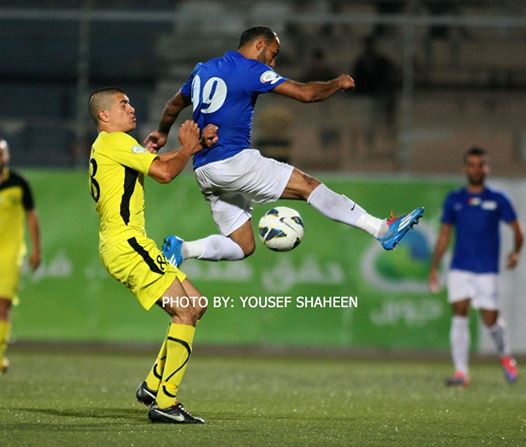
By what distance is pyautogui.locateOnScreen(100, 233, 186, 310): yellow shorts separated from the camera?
8.26 m

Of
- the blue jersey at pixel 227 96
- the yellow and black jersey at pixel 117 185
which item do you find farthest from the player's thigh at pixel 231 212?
the yellow and black jersey at pixel 117 185

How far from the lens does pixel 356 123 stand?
19047 millimetres

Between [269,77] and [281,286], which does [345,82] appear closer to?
[269,77]

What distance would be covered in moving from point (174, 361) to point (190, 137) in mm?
1455

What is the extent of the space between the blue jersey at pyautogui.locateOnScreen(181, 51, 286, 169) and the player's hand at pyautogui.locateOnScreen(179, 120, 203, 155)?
81cm

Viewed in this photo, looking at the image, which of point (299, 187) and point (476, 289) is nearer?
point (299, 187)

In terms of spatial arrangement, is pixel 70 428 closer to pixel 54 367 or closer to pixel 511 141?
pixel 54 367

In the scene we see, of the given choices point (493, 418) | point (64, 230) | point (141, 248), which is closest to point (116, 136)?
point (141, 248)

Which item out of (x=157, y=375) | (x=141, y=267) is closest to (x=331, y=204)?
(x=141, y=267)

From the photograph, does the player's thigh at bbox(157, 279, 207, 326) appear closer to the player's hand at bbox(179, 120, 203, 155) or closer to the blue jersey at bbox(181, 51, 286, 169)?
the player's hand at bbox(179, 120, 203, 155)

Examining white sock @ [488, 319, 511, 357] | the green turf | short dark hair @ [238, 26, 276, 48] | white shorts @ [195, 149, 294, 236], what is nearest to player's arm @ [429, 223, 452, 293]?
white sock @ [488, 319, 511, 357]

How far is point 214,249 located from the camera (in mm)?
9539

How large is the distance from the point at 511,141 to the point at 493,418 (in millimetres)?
10047

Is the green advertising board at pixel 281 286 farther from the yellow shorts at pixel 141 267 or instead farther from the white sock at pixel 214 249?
the yellow shorts at pixel 141 267
